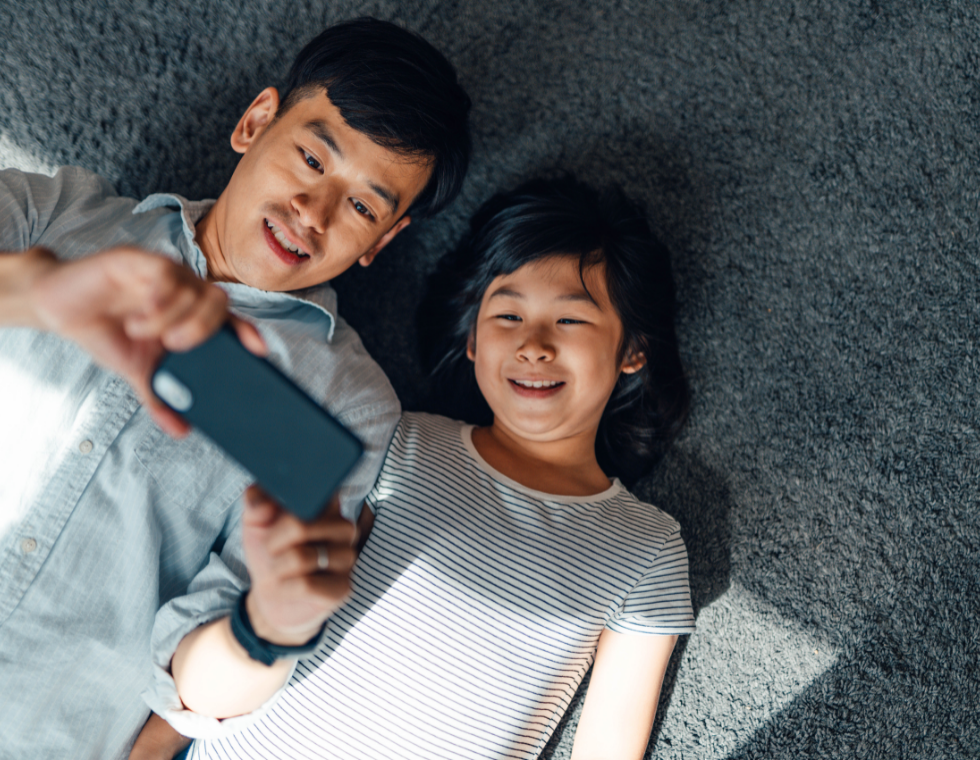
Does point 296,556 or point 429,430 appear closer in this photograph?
point 296,556

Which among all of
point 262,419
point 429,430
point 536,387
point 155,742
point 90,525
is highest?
point 262,419

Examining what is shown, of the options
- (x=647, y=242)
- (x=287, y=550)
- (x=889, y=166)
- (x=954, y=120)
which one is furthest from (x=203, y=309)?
(x=954, y=120)

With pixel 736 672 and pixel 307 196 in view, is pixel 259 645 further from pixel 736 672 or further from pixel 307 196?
pixel 736 672

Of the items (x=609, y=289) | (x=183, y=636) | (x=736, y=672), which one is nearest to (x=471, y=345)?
(x=609, y=289)

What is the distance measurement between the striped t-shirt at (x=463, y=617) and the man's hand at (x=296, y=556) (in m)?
0.37

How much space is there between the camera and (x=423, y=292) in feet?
3.90

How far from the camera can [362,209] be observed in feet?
3.05

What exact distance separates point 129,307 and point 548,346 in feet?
1.98

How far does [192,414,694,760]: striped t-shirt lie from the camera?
2.93 ft

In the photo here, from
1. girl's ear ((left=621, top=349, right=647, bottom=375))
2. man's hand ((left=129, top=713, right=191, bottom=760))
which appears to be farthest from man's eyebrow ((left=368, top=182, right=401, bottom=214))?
man's hand ((left=129, top=713, right=191, bottom=760))

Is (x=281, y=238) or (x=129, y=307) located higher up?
(x=129, y=307)

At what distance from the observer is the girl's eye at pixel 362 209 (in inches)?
36.3

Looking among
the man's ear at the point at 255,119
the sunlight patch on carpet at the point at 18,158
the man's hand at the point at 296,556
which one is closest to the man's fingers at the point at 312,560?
the man's hand at the point at 296,556

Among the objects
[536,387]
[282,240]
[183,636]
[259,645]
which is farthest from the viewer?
[536,387]
